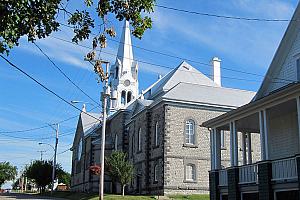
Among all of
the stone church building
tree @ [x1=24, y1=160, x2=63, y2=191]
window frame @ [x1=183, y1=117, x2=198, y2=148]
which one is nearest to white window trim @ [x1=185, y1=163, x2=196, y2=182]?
the stone church building

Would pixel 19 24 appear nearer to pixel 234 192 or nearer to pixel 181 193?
pixel 234 192

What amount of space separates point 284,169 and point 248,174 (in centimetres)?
291

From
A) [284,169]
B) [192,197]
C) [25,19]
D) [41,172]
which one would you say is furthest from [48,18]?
[41,172]

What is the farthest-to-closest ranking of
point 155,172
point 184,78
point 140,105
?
point 184,78 < point 140,105 < point 155,172

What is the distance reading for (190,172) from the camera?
37562mm

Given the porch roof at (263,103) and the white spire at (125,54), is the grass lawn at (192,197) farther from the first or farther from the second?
the white spire at (125,54)

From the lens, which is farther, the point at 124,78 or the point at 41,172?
the point at 124,78

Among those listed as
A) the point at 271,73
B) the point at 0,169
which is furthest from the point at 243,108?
the point at 0,169

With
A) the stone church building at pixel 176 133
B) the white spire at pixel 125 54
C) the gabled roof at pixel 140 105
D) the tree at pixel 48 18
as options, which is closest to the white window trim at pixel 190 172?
the stone church building at pixel 176 133

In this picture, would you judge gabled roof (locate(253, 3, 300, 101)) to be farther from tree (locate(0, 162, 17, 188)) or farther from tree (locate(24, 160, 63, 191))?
tree (locate(0, 162, 17, 188))

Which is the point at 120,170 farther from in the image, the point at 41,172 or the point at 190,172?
the point at 41,172

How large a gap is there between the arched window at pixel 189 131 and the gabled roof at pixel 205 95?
1.85 m

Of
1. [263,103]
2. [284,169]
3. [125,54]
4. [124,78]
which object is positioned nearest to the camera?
[284,169]

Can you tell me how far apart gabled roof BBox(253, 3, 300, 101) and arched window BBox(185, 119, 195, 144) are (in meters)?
14.7
